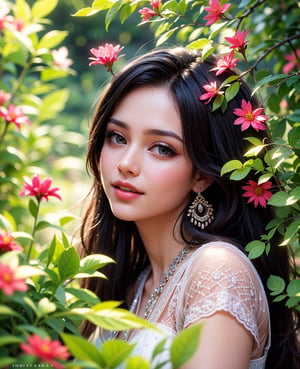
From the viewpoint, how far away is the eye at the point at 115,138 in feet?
6.20

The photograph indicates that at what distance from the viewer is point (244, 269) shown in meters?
1.68

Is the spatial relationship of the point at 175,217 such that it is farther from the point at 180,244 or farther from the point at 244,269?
the point at 244,269

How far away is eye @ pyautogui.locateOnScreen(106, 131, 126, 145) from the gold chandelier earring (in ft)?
0.92

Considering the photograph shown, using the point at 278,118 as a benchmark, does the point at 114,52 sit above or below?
above

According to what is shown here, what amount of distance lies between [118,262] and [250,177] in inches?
25.3

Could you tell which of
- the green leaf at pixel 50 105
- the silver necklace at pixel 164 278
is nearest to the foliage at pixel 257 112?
the silver necklace at pixel 164 278

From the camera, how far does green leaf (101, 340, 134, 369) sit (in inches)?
38.0

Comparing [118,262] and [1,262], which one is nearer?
[1,262]

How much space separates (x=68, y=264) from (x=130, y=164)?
0.48 meters

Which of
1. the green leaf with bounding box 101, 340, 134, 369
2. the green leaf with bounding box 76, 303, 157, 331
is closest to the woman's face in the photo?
the green leaf with bounding box 76, 303, 157, 331

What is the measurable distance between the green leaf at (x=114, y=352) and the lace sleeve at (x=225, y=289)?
617 millimetres

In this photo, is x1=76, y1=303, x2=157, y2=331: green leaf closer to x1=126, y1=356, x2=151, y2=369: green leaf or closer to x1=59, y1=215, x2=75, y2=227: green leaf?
x1=126, y1=356, x2=151, y2=369: green leaf

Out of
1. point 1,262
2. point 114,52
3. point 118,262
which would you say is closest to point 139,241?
point 118,262

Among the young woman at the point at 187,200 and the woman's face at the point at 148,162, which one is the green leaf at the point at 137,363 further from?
the woman's face at the point at 148,162
